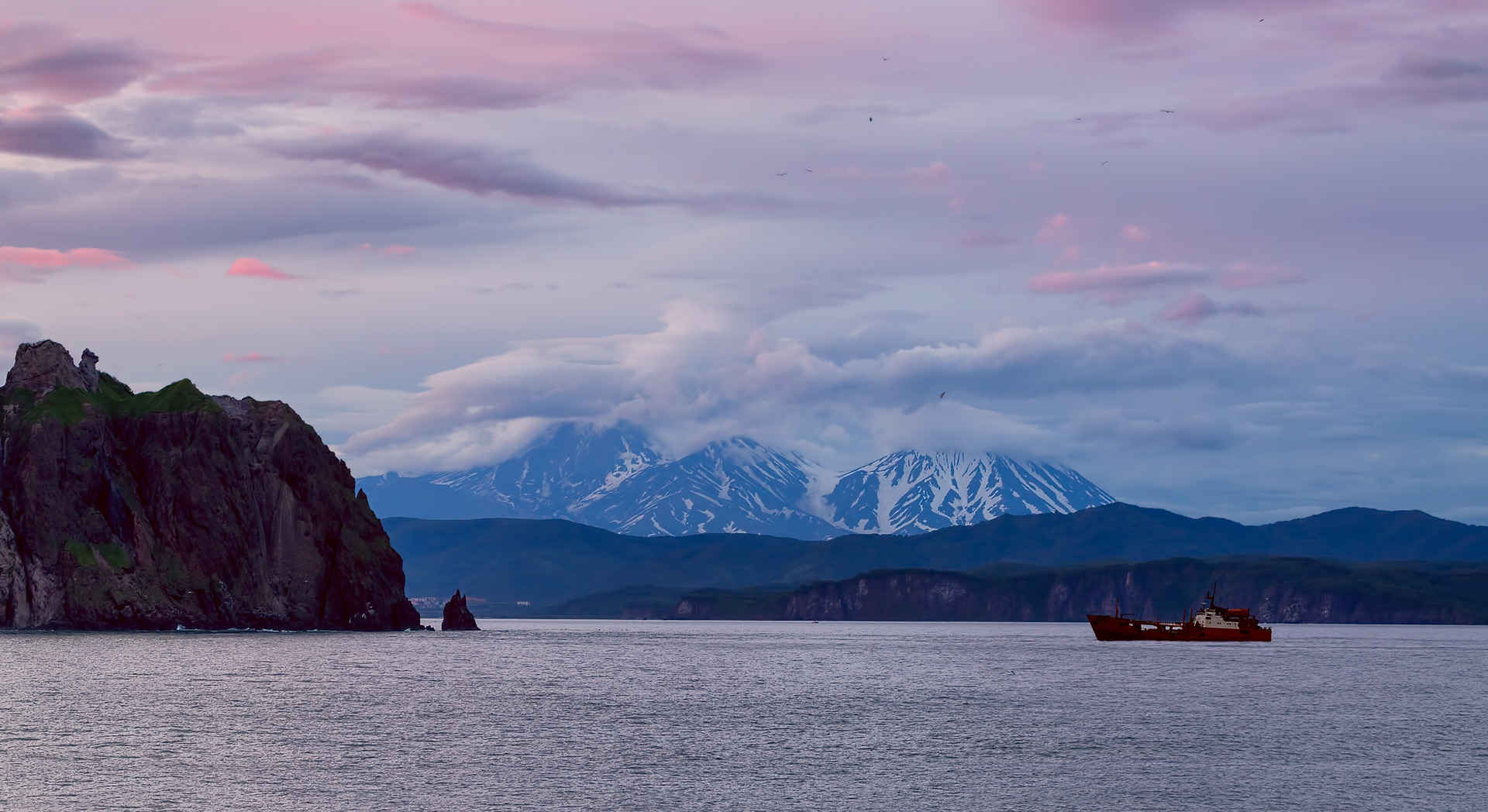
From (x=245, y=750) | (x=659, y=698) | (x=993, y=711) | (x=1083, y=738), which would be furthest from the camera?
(x=659, y=698)

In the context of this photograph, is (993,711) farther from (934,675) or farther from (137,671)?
(137,671)

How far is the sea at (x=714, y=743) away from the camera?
75.2 metres

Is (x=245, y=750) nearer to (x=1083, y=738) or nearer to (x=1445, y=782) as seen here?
(x=1083, y=738)

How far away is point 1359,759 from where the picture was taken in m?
92.6

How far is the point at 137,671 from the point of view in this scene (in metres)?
154

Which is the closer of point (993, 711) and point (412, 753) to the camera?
point (412, 753)

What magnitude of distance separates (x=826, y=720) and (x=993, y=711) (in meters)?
→ 17.6

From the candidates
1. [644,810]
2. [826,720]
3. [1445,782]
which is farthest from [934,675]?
[644,810]

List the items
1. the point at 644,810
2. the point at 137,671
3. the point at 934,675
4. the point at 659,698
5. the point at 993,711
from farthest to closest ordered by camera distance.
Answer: the point at 934,675 → the point at 137,671 → the point at 659,698 → the point at 993,711 → the point at 644,810

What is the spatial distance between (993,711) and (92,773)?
70.7m

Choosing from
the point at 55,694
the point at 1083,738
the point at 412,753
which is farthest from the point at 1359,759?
the point at 55,694

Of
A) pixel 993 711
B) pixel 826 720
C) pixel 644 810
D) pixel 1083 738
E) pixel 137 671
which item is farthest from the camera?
pixel 137 671

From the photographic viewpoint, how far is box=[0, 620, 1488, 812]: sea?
247 feet

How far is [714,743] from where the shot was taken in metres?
97.4
